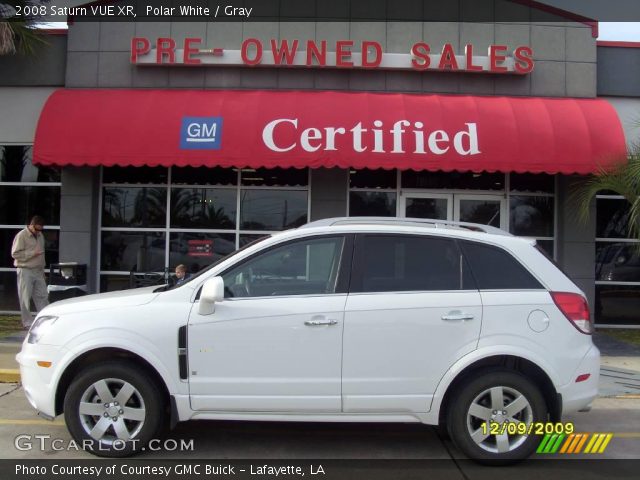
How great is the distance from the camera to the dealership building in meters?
10.4

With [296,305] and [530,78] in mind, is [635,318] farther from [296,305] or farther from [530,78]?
[296,305]

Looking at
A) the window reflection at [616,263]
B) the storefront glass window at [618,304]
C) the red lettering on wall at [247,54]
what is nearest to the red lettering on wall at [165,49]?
the red lettering on wall at [247,54]


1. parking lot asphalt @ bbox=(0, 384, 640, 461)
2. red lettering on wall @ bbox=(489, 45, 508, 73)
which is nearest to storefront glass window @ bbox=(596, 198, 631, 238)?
red lettering on wall @ bbox=(489, 45, 508, 73)

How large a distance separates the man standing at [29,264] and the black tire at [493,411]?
782cm

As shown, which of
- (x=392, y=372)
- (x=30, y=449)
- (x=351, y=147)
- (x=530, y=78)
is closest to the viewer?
(x=392, y=372)

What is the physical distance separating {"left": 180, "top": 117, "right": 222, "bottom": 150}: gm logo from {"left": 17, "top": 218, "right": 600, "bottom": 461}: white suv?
18.0 ft

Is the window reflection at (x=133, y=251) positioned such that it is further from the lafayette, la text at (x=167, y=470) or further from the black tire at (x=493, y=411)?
the black tire at (x=493, y=411)

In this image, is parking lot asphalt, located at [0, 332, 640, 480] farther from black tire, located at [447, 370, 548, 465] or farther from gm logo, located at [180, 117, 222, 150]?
gm logo, located at [180, 117, 222, 150]

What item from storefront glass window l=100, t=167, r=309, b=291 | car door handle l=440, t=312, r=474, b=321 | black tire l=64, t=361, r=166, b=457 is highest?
storefront glass window l=100, t=167, r=309, b=291

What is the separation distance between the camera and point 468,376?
182 inches

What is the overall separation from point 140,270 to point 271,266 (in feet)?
23.7

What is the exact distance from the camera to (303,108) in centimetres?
1015

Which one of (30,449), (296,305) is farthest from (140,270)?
(296,305)

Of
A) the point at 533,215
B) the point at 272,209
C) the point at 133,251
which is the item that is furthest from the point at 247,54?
the point at 533,215
